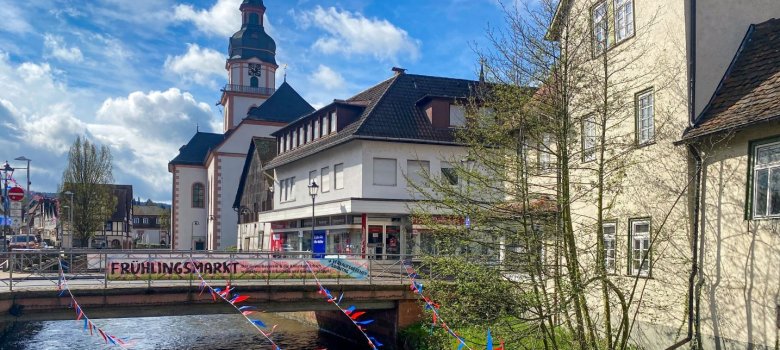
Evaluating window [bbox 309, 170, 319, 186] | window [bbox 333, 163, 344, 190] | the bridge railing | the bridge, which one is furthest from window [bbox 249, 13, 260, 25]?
the bridge railing

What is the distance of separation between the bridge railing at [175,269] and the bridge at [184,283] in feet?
0.09

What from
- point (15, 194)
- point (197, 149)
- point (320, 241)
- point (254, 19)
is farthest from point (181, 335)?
point (197, 149)

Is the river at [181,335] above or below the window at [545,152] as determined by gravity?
below

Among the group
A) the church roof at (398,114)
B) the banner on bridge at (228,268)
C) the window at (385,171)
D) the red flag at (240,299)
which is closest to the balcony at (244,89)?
the church roof at (398,114)

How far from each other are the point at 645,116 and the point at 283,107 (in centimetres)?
5556

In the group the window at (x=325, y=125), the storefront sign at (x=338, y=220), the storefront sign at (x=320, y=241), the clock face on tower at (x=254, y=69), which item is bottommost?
the storefront sign at (x=320, y=241)

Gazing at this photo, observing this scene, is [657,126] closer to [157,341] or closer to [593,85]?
[593,85]

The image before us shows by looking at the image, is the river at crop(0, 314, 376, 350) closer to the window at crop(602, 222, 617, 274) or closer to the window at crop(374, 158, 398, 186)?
the window at crop(374, 158, 398, 186)

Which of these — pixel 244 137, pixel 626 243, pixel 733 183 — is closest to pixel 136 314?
pixel 626 243

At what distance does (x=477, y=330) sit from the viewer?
1244 centimetres

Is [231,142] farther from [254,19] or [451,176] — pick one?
[451,176]

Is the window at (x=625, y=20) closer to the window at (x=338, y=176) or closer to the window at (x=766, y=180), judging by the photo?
the window at (x=766, y=180)

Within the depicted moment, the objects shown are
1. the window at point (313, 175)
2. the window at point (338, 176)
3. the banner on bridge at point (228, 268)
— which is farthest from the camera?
the window at point (313, 175)

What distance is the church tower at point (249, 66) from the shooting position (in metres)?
74.8
